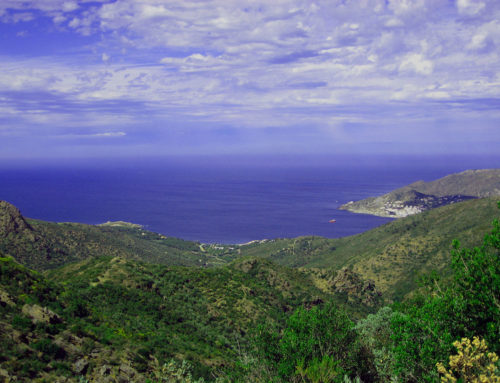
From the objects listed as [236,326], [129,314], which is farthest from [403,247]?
[129,314]

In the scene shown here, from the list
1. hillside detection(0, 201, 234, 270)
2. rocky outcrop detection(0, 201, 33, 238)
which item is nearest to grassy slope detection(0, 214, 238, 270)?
hillside detection(0, 201, 234, 270)

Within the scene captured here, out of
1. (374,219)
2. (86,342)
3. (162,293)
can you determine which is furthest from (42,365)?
(374,219)

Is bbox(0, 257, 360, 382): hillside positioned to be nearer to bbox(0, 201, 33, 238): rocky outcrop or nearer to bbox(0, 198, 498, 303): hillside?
bbox(0, 198, 498, 303): hillside

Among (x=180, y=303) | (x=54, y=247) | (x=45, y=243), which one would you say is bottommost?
(x=180, y=303)

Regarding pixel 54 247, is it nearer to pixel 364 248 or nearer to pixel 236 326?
pixel 236 326

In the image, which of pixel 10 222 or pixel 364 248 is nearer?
pixel 10 222

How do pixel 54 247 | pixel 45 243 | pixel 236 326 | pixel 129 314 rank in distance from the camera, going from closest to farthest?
pixel 129 314
pixel 236 326
pixel 45 243
pixel 54 247

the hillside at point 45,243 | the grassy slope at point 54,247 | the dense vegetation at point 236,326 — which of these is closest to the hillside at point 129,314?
the dense vegetation at point 236,326

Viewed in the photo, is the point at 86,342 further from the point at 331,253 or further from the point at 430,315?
the point at 331,253
